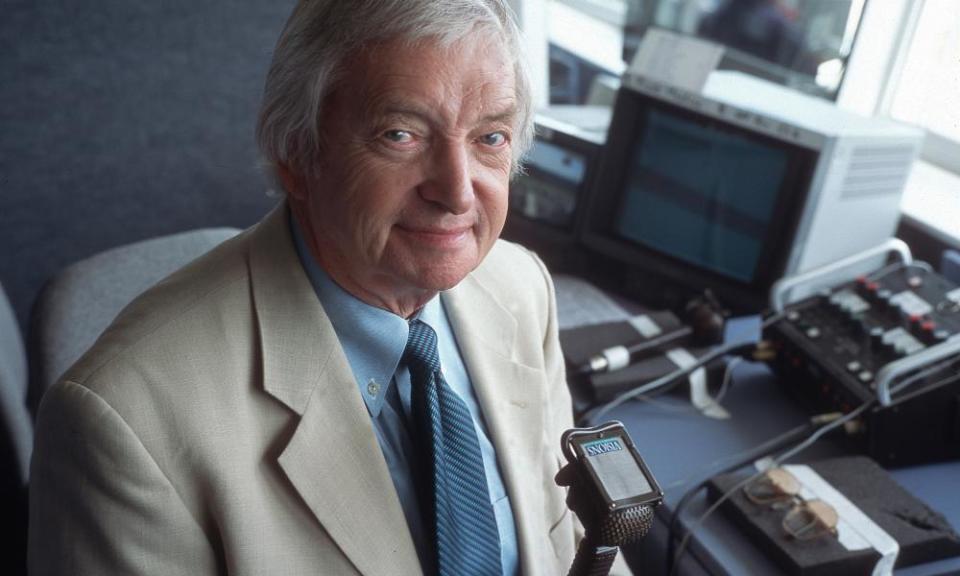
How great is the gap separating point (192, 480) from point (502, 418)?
16.0 inches

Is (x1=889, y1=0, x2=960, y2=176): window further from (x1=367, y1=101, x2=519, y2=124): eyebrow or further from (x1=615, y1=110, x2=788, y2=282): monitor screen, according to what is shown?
(x1=367, y1=101, x2=519, y2=124): eyebrow

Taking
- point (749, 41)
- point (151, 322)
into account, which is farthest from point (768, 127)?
point (749, 41)

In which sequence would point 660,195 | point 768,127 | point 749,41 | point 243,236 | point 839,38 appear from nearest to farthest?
point 243,236
point 768,127
point 660,195
point 839,38
point 749,41

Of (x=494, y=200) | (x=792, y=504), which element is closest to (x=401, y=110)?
(x=494, y=200)

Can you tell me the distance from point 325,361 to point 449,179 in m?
0.25

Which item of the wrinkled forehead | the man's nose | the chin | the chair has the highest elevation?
the wrinkled forehead

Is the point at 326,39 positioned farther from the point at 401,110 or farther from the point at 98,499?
the point at 98,499

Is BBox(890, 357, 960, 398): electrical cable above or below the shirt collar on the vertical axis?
below

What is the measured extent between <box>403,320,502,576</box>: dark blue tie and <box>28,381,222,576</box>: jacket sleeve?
0.88 ft

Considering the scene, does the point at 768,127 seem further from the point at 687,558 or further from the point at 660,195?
the point at 687,558

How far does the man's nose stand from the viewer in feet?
2.88

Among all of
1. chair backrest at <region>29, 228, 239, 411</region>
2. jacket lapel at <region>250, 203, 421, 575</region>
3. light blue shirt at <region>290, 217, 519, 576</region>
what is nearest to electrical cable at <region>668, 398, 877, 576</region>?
light blue shirt at <region>290, 217, 519, 576</region>

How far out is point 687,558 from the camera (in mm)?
1189

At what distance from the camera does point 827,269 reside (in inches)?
62.1
